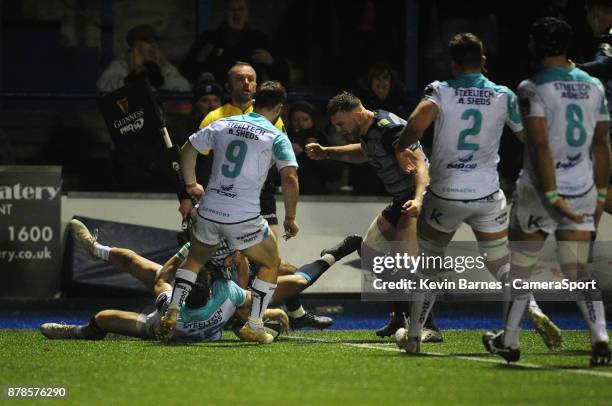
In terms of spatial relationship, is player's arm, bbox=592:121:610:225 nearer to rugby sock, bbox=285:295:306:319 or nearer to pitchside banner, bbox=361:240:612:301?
pitchside banner, bbox=361:240:612:301

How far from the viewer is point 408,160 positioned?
1059 cm

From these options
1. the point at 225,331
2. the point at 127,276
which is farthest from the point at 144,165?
the point at 225,331

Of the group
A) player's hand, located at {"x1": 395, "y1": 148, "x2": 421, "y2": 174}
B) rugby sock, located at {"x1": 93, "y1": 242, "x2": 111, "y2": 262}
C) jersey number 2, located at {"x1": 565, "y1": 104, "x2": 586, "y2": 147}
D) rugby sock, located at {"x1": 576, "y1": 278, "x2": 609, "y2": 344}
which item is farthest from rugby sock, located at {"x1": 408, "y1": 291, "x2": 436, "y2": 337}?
rugby sock, located at {"x1": 93, "y1": 242, "x2": 111, "y2": 262}

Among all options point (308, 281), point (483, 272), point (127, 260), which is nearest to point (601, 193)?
point (308, 281)

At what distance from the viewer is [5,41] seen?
62.1ft

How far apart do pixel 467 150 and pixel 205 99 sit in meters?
5.37

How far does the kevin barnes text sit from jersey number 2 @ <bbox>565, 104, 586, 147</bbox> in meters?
0.86

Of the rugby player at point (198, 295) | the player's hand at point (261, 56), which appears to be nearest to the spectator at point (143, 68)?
the player's hand at point (261, 56)

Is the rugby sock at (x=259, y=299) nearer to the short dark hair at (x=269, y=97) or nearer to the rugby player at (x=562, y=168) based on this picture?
the short dark hair at (x=269, y=97)

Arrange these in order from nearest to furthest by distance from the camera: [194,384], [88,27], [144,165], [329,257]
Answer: [194,384] < [329,257] < [144,165] < [88,27]

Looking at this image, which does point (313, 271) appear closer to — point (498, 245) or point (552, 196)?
point (498, 245)

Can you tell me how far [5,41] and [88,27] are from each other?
1.13m

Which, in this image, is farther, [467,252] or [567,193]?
[467,252]

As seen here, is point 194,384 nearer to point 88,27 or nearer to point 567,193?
point 567,193
